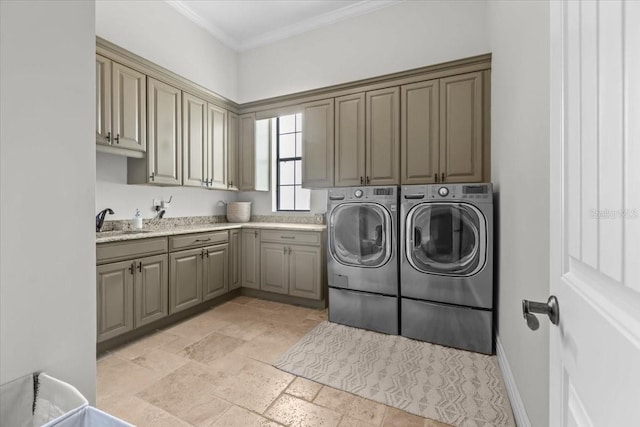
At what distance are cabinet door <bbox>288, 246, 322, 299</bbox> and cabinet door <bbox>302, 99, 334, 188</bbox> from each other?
2.64 feet

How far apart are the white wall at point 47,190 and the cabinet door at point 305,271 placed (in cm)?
237

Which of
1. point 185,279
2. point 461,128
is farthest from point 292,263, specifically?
point 461,128

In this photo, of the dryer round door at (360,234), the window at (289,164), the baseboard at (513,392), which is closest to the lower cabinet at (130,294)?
Answer: the dryer round door at (360,234)

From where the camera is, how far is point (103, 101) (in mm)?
2453

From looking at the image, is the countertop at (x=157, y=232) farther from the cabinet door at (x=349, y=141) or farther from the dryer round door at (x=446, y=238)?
the dryer round door at (x=446, y=238)

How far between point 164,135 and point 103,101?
639mm

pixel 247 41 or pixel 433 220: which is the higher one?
pixel 247 41

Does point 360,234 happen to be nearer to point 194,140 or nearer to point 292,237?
point 292,237

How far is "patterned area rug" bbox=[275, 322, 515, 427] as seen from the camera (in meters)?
1.70

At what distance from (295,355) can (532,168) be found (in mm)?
2029

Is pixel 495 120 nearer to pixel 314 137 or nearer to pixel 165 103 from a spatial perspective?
pixel 314 137

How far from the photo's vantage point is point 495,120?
248cm

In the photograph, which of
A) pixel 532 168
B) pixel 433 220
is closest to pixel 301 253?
pixel 433 220

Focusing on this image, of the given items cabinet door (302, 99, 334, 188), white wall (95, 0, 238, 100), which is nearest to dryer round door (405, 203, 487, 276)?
cabinet door (302, 99, 334, 188)
